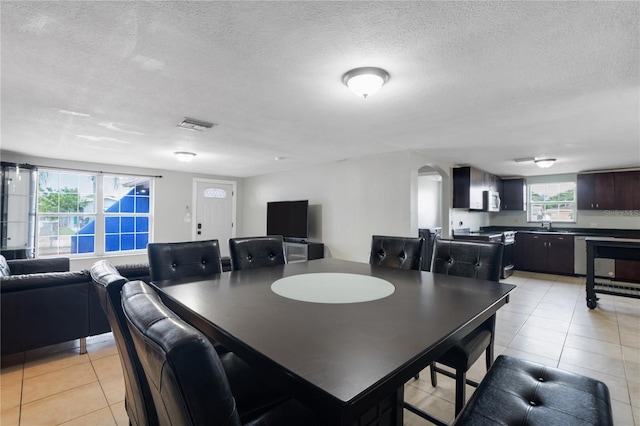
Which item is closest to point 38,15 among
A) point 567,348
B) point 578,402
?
point 578,402

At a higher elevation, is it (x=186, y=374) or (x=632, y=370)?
(x=186, y=374)

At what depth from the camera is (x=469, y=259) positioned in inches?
89.3

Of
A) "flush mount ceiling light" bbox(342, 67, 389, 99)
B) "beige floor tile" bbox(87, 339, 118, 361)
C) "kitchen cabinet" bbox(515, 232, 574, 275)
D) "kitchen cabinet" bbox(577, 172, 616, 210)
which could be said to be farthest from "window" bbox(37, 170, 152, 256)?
"kitchen cabinet" bbox(577, 172, 616, 210)

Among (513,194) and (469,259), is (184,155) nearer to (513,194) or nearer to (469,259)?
(469,259)

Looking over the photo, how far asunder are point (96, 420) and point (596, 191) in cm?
846

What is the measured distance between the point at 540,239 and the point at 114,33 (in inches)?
304

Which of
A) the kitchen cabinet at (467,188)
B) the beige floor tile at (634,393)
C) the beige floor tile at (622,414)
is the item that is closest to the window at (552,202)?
the kitchen cabinet at (467,188)

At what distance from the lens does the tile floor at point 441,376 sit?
191 centimetres

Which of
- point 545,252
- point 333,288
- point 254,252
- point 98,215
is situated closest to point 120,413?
point 254,252

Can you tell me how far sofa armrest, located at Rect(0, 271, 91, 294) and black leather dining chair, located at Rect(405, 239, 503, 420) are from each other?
301cm

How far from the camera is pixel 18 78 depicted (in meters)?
2.13

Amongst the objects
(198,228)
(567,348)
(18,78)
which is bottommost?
(567,348)

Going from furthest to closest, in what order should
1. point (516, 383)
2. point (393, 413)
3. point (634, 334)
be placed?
1. point (634, 334)
2. point (516, 383)
3. point (393, 413)

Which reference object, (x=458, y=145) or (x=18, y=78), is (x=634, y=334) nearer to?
(x=458, y=145)
